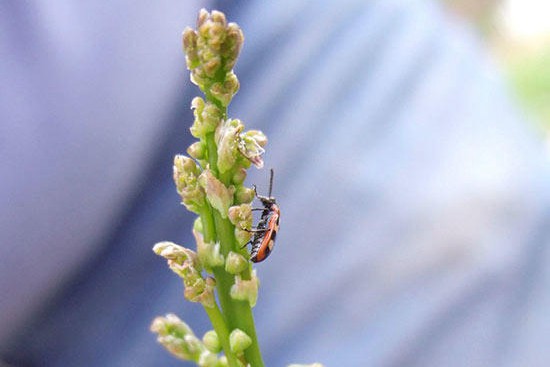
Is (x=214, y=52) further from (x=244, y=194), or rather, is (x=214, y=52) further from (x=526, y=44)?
(x=526, y=44)

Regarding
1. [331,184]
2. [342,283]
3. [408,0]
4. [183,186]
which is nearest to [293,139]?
[331,184]

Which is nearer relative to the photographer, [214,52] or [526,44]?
[214,52]

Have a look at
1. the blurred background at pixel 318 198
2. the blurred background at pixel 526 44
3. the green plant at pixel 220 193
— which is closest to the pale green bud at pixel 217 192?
the green plant at pixel 220 193

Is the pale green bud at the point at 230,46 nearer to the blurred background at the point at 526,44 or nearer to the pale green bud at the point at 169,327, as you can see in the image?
the pale green bud at the point at 169,327

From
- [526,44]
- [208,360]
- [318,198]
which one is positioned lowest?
[208,360]

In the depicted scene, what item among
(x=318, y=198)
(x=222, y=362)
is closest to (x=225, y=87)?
(x=222, y=362)

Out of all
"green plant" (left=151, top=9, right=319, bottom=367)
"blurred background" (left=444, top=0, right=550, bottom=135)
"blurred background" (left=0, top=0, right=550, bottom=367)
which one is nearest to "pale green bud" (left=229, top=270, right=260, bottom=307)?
"green plant" (left=151, top=9, right=319, bottom=367)

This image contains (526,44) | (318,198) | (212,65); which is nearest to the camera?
(212,65)

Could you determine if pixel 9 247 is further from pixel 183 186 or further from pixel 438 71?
pixel 438 71
